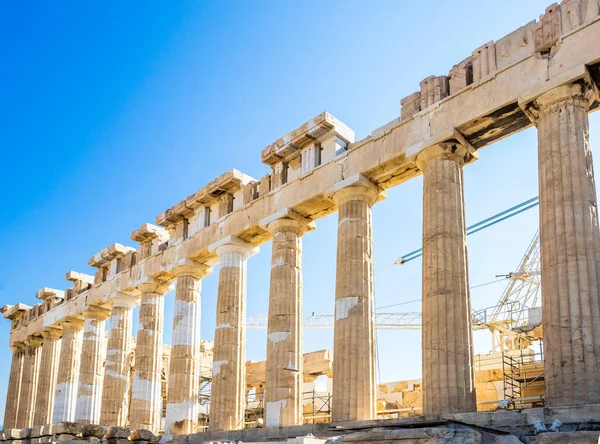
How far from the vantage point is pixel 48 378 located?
36500 mm

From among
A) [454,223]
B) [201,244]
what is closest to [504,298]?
[201,244]

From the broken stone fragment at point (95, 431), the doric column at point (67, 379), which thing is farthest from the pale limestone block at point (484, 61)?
the doric column at point (67, 379)

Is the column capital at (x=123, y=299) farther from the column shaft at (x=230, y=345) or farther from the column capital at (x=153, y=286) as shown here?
the column shaft at (x=230, y=345)

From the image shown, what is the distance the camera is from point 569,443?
11883 mm

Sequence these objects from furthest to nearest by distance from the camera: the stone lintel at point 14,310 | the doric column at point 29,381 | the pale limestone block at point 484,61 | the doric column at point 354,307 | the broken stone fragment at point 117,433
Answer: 1. the stone lintel at point 14,310
2. the doric column at point 29,381
3. the broken stone fragment at point 117,433
4. the doric column at point 354,307
5. the pale limestone block at point 484,61

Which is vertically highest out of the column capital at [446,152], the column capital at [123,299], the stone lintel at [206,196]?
the stone lintel at [206,196]

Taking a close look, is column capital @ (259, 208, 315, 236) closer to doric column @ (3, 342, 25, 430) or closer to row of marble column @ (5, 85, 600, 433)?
row of marble column @ (5, 85, 600, 433)

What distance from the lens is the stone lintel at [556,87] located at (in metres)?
16.8

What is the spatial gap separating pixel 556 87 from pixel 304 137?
888cm

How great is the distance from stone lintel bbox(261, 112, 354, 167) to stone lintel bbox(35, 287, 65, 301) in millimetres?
17051

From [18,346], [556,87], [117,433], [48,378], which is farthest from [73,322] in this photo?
[556,87]

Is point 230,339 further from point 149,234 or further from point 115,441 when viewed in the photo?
point 149,234

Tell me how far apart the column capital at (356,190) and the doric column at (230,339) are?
5518mm

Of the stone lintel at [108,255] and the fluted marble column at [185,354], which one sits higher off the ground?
the stone lintel at [108,255]
